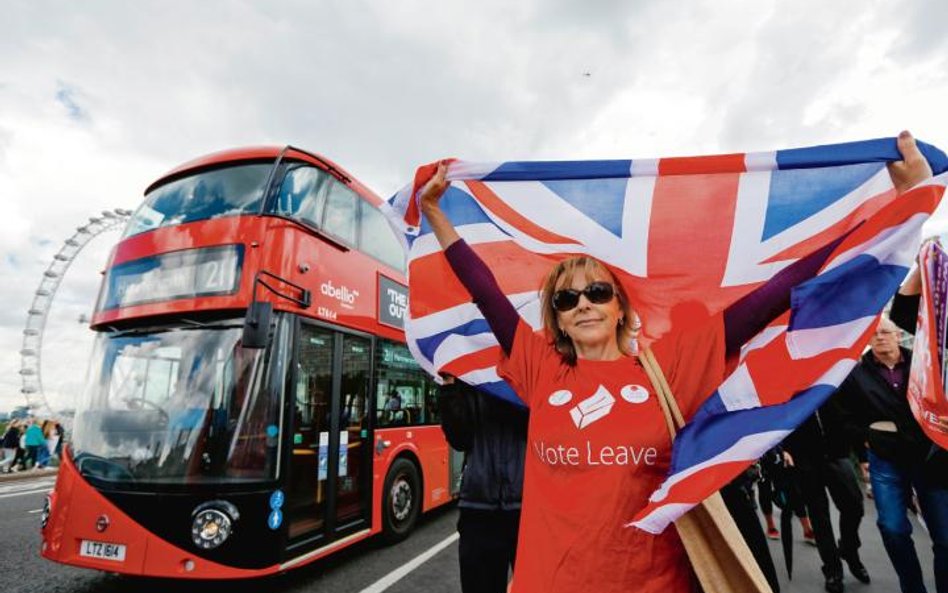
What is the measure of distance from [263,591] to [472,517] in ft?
9.96

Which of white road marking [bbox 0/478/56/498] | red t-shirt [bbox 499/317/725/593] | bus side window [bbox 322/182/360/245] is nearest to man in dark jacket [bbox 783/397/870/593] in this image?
red t-shirt [bbox 499/317/725/593]

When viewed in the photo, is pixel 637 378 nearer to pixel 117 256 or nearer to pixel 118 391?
pixel 118 391

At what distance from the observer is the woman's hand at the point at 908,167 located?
1574 mm

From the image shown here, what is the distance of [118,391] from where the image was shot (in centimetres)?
446

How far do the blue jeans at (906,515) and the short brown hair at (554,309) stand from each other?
2.58m

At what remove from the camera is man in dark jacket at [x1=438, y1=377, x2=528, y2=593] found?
245cm

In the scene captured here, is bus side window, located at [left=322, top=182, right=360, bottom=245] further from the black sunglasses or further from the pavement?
Answer: the pavement

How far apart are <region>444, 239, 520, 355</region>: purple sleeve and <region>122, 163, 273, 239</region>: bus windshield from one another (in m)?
3.52

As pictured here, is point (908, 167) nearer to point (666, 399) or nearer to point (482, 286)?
point (666, 399)

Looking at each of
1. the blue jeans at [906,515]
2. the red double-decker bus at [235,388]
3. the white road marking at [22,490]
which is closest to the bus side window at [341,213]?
the red double-decker bus at [235,388]

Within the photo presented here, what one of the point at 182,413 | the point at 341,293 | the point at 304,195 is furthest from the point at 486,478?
the point at 304,195

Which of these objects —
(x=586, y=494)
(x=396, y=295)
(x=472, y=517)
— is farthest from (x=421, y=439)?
(x=586, y=494)

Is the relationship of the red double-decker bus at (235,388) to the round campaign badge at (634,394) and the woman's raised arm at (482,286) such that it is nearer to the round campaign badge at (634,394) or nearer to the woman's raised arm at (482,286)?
the woman's raised arm at (482,286)

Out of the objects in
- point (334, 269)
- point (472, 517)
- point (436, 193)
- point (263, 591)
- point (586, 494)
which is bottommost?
point (263, 591)
